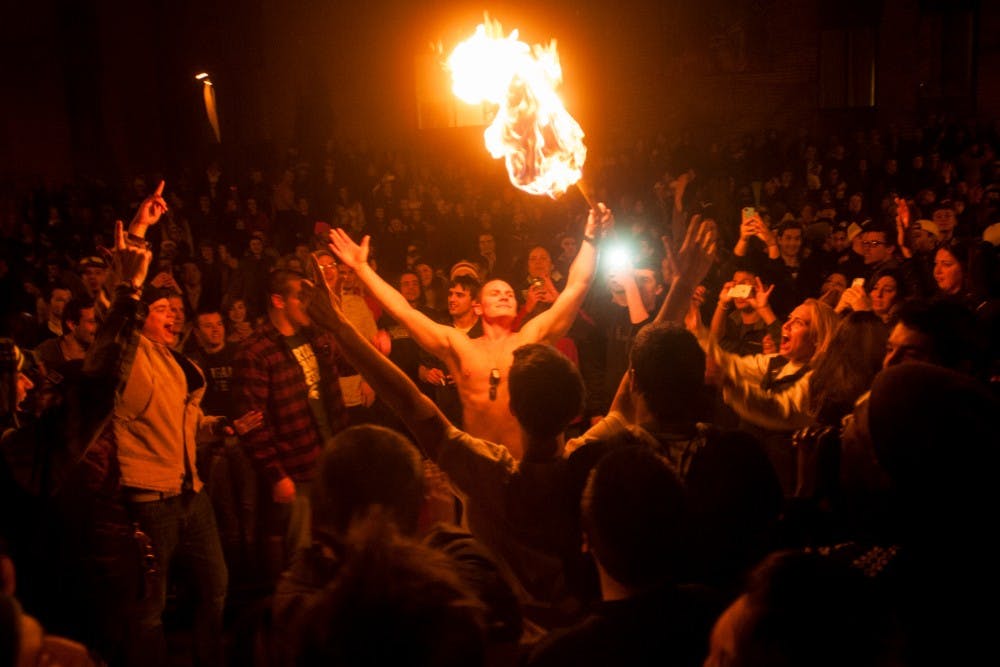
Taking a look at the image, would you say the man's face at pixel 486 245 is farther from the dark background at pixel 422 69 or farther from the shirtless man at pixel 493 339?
the dark background at pixel 422 69

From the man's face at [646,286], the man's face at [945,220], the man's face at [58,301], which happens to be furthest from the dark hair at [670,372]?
the man's face at [945,220]

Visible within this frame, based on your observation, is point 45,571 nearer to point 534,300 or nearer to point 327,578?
point 327,578

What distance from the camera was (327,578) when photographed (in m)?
2.12

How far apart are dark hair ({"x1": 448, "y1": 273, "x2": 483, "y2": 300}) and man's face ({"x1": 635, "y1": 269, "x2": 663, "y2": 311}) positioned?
1.25 m

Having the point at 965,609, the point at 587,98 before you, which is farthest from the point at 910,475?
the point at 587,98

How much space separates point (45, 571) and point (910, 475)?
2.64 meters

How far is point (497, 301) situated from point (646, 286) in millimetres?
2020

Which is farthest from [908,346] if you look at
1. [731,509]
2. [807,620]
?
[807,620]

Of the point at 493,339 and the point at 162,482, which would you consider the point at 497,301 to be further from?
the point at 162,482

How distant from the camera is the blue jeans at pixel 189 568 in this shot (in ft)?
13.4

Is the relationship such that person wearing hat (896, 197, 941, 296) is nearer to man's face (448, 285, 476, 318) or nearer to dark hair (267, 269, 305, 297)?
man's face (448, 285, 476, 318)

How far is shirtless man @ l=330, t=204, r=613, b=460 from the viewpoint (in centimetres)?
494

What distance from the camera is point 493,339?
17.3ft

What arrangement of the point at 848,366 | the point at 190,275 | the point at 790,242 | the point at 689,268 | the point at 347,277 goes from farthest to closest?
the point at 190,275
the point at 790,242
the point at 347,277
the point at 689,268
the point at 848,366
